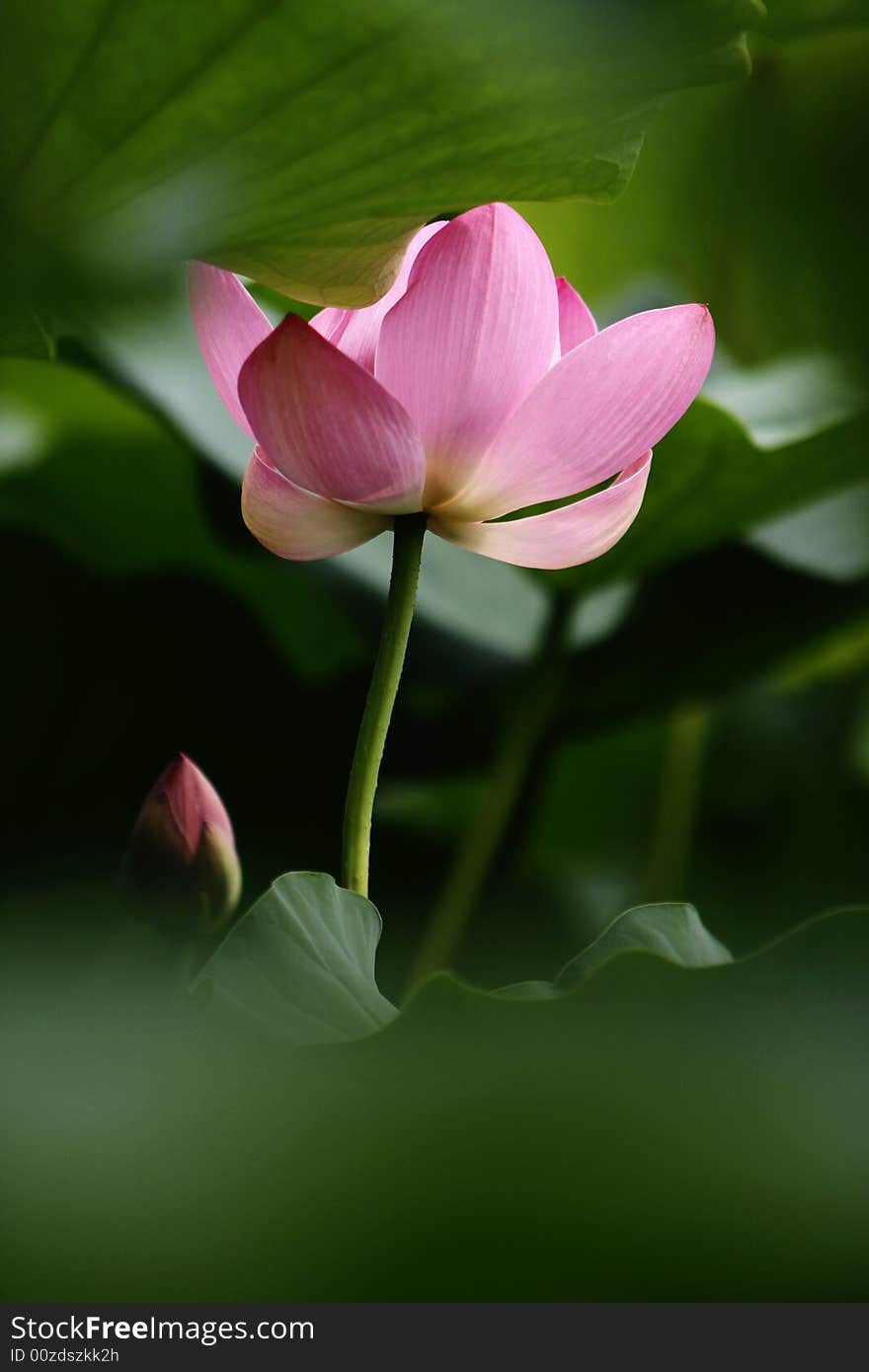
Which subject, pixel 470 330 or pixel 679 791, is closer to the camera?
pixel 470 330

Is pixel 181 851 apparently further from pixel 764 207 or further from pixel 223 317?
pixel 764 207

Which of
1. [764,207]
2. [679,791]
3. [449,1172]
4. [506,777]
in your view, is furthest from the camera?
[764,207]

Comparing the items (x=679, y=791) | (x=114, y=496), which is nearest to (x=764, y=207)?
(x=679, y=791)

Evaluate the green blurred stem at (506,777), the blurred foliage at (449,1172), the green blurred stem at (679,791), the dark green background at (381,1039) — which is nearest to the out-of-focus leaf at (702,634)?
the green blurred stem at (506,777)

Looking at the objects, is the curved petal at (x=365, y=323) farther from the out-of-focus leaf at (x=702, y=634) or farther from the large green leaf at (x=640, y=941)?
the out-of-focus leaf at (x=702, y=634)

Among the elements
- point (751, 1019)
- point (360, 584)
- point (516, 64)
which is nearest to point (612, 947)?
point (751, 1019)

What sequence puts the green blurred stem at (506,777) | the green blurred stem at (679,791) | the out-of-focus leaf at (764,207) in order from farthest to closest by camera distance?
the out-of-focus leaf at (764,207) → the green blurred stem at (679,791) → the green blurred stem at (506,777)
